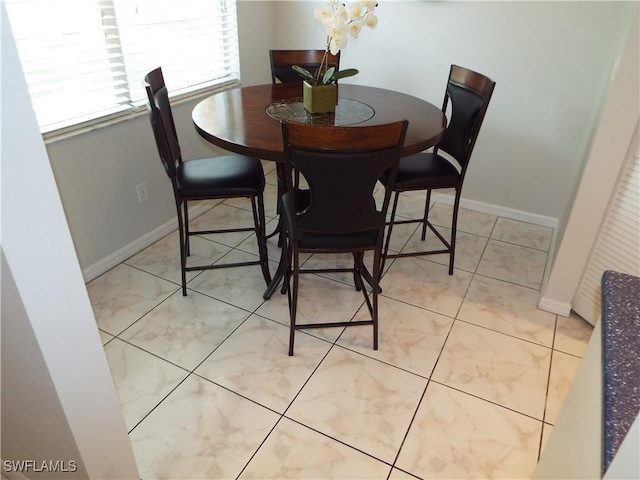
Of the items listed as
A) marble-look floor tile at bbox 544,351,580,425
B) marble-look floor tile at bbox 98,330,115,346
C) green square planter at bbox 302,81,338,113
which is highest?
green square planter at bbox 302,81,338,113

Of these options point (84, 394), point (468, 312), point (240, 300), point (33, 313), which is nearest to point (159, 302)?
point (240, 300)

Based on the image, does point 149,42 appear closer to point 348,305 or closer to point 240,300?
point 240,300

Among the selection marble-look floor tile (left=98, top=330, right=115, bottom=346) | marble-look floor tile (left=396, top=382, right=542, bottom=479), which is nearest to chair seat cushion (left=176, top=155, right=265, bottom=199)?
marble-look floor tile (left=98, top=330, right=115, bottom=346)

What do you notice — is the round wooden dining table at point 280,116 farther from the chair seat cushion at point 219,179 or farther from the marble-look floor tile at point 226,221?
the marble-look floor tile at point 226,221

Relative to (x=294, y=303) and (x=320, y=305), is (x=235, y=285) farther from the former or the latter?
(x=294, y=303)

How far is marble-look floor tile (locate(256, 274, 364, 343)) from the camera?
2131 millimetres

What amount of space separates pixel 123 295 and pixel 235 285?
1.84 feet

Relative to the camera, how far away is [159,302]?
2.24m

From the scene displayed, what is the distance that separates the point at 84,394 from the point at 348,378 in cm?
103

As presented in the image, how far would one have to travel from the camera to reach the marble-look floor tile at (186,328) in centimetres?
194

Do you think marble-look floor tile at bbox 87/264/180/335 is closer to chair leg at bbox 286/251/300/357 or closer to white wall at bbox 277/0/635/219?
chair leg at bbox 286/251/300/357

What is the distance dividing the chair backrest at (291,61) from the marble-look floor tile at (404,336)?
1509mm

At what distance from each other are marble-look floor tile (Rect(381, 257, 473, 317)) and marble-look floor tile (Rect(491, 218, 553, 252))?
1.82 ft

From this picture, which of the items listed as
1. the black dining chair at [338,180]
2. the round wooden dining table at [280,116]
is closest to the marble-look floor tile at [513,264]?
the round wooden dining table at [280,116]
